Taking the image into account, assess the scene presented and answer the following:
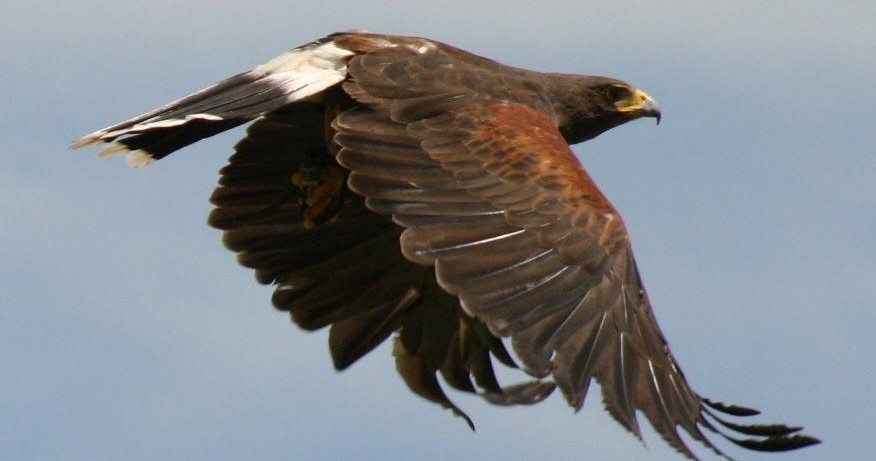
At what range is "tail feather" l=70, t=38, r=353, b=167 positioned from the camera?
509 inches

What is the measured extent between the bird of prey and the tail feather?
1 centimetres

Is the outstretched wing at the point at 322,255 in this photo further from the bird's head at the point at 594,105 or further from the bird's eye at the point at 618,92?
the bird's eye at the point at 618,92

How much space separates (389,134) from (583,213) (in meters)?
1.13

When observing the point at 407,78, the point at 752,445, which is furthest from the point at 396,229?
the point at 752,445

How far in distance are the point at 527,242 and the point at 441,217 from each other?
45 centimetres

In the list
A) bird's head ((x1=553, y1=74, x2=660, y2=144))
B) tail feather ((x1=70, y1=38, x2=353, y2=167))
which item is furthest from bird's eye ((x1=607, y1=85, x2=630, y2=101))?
tail feather ((x1=70, y1=38, x2=353, y2=167))

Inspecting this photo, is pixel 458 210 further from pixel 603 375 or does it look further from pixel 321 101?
pixel 321 101

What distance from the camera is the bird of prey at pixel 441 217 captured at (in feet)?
37.8

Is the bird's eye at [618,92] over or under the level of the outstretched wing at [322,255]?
over

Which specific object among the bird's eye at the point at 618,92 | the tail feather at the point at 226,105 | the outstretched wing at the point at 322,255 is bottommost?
the outstretched wing at the point at 322,255

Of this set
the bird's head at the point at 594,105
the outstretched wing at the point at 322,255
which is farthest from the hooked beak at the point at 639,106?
the outstretched wing at the point at 322,255

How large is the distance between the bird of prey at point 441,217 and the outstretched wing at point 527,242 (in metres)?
0.01

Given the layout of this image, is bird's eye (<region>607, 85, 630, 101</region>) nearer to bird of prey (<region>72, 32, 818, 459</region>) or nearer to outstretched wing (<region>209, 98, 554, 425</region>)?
bird of prey (<region>72, 32, 818, 459</region>)

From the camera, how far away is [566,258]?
11.7 metres
